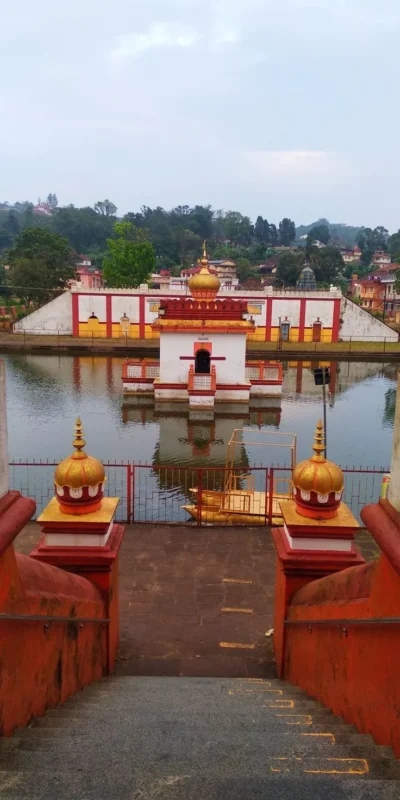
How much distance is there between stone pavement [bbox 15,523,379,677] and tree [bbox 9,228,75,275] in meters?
46.2

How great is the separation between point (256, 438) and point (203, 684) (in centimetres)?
1621

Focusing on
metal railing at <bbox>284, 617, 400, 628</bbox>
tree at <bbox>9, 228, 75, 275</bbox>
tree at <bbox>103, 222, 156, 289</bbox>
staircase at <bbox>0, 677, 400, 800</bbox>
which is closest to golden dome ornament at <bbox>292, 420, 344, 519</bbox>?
metal railing at <bbox>284, 617, 400, 628</bbox>

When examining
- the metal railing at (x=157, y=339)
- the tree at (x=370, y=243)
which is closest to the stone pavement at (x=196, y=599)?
the metal railing at (x=157, y=339)

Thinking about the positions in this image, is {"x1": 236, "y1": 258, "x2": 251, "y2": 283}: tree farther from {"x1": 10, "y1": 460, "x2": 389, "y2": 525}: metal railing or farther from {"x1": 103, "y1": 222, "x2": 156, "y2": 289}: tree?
{"x1": 10, "y1": 460, "x2": 389, "y2": 525}: metal railing

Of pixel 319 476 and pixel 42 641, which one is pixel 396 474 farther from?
pixel 42 641

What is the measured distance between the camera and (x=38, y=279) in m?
50.0

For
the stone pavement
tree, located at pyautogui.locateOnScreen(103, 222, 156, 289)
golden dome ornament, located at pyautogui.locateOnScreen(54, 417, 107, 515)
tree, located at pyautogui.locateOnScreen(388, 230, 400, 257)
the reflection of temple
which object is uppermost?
tree, located at pyautogui.locateOnScreen(388, 230, 400, 257)

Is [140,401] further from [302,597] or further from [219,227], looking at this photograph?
[219,227]

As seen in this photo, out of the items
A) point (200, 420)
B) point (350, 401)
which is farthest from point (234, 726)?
point (350, 401)

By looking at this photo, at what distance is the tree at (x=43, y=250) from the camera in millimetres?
52094

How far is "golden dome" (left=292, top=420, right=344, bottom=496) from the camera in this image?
532cm

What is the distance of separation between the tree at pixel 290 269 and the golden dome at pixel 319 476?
67882 mm

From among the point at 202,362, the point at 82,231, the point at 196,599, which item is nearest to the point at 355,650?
the point at 196,599

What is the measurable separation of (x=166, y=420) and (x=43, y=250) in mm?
35689
